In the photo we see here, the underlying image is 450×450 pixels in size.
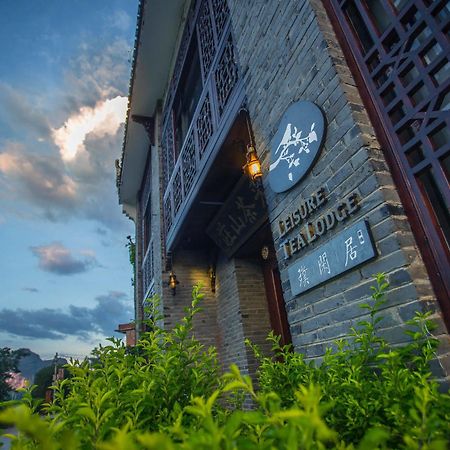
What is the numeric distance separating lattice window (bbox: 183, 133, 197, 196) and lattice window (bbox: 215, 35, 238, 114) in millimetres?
1295

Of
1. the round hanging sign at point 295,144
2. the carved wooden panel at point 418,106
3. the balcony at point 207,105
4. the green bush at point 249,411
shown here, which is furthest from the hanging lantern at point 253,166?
the green bush at point 249,411

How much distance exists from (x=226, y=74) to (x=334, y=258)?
139 inches

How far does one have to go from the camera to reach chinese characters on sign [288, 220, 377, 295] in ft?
6.68

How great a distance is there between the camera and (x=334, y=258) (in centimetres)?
229

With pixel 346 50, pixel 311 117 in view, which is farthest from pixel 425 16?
pixel 311 117

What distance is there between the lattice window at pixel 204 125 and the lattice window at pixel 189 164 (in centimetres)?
34

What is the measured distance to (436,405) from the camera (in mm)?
1108

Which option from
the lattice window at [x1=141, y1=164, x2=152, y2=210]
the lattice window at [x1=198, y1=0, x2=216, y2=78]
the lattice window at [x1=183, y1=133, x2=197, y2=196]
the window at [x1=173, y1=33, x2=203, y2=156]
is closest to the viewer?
the lattice window at [x1=198, y1=0, x2=216, y2=78]

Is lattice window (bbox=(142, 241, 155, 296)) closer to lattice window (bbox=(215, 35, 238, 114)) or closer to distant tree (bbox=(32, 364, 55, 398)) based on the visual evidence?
lattice window (bbox=(215, 35, 238, 114))

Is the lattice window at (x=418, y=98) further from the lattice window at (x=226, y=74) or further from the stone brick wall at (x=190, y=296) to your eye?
the stone brick wall at (x=190, y=296)

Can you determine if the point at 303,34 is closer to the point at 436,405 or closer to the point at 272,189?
the point at 272,189

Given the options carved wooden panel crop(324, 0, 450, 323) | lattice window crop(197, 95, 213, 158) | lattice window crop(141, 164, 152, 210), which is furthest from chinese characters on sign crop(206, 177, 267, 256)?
lattice window crop(141, 164, 152, 210)

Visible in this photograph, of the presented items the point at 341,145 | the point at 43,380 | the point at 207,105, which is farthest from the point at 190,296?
the point at 43,380

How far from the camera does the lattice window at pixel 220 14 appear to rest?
4.87 metres
